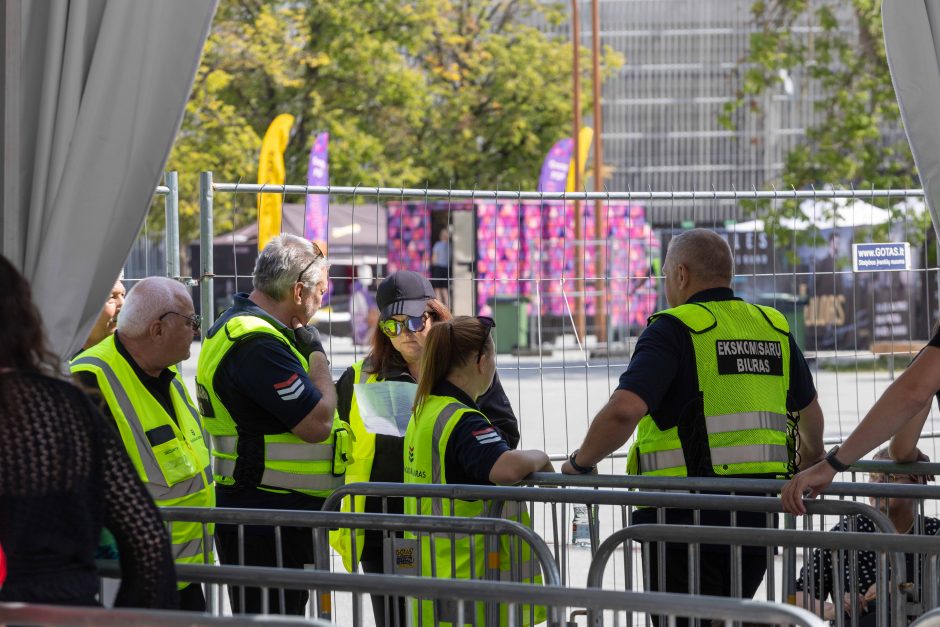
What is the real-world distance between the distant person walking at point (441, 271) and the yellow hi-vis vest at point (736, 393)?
187 centimetres

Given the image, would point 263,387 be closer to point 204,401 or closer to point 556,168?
point 204,401

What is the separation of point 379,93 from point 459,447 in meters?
26.3

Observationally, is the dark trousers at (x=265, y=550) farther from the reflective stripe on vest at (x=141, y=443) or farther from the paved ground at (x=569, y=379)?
the paved ground at (x=569, y=379)

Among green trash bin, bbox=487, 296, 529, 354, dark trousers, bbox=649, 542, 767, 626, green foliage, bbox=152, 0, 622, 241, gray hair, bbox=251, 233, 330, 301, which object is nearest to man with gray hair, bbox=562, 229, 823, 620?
dark trousers, bbox=649, 542, 767, 626

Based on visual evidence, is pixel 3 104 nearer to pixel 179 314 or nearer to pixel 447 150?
pixel 179 314

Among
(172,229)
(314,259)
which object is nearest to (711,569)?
(314,259)

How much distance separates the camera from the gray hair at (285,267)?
5.27 m

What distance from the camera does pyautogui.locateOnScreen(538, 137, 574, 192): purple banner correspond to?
25734 millimetres

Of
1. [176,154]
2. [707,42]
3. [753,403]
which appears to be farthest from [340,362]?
[707,42]

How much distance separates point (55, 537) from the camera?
2.76 m

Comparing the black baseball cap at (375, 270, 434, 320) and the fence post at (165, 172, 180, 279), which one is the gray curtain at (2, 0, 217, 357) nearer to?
the black baseball cap at (375, 270, 434, 320)

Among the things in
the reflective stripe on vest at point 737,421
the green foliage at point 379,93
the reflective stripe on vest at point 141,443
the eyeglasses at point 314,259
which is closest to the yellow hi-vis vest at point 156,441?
the reflective stripe on vest at point 141,443

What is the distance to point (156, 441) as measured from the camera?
4.66 meters

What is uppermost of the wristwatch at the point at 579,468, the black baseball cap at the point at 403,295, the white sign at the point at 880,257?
the white sign at the point at 880,257
